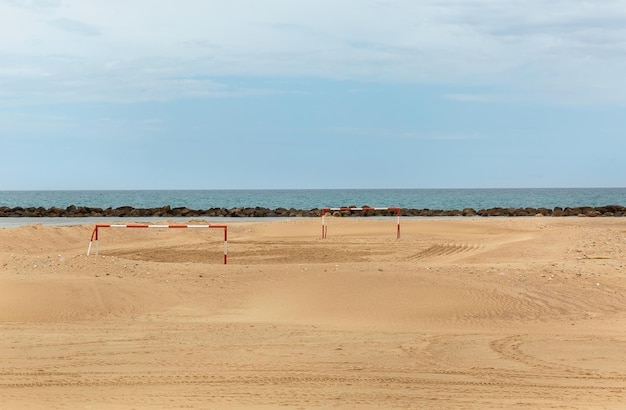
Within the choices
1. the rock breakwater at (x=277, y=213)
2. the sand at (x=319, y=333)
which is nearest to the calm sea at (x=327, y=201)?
the rock breakwater at (x=277, y=213)

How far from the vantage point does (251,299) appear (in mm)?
15008

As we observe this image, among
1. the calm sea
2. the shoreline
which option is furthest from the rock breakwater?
the calm sea

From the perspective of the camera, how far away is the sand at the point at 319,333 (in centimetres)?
813

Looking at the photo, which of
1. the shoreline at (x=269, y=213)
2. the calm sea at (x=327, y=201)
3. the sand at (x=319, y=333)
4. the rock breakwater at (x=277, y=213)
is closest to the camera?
the sand at (x=319, y=333)

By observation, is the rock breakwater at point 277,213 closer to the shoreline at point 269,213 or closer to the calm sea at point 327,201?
the shoreline at point 269,213

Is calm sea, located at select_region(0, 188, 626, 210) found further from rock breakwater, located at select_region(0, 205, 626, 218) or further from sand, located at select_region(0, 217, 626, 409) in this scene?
sand, located at select_region(0, 217, 626, 409)

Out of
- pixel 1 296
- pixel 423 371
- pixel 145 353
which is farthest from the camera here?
pixel 1 296

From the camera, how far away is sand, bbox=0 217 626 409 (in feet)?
26.7

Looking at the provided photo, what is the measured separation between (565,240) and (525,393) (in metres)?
17.4

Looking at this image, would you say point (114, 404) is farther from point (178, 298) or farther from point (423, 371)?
point (178, 298)

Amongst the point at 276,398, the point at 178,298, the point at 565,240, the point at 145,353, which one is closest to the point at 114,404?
the point at 276,398

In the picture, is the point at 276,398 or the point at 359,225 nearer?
the point at 276,398

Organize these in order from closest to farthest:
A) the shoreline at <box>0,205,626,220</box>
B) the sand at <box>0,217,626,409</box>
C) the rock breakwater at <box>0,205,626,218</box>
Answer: the sand at <box>0,217,626,409</box>
the shoreline at <box>0,205,626,220</box>
the rock breakwater at <box>0,205,626,218</box>

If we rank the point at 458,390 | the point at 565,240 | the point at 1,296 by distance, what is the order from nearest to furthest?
the point at 458,390 → the point at 1,296 → the point at 565,240
